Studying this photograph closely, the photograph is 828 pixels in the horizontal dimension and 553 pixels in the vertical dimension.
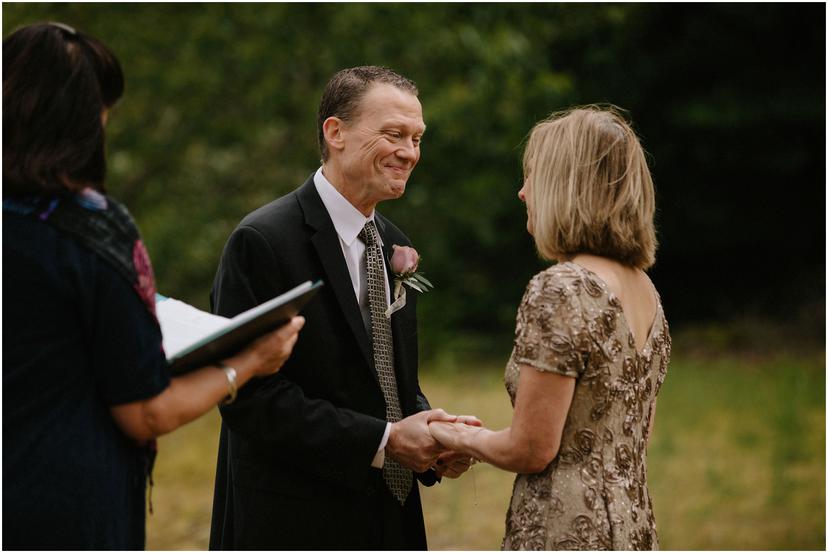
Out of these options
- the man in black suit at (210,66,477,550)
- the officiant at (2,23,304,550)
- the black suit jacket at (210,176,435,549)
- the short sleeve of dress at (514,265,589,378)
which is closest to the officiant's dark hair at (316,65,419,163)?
the man in black suit at (210,66,477,550)

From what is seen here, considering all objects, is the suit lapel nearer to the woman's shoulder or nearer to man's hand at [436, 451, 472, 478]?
man's hand at [436, 451, 472, 478]

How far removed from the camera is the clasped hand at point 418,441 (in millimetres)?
3102

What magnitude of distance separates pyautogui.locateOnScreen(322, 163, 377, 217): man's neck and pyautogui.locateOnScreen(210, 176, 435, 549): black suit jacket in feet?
0.47

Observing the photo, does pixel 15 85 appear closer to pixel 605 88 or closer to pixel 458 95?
pixel 458 95

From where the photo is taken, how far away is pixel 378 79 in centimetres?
339

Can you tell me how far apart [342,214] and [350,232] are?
7 centimetres

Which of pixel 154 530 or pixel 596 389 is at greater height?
pixel 596 389

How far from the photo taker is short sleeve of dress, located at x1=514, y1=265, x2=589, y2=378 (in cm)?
258

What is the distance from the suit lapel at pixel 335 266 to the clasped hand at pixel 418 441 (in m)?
0.19

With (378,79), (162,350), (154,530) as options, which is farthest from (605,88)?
(162,350)

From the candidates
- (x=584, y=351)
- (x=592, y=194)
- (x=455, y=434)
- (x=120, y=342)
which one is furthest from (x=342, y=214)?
(x=120, y=342)

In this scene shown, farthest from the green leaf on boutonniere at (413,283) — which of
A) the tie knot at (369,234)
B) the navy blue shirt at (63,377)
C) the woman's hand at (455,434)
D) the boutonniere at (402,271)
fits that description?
the navy blue shirt at (63,377)

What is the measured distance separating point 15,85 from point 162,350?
2.20 ft

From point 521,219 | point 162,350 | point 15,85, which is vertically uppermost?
point 15,85
